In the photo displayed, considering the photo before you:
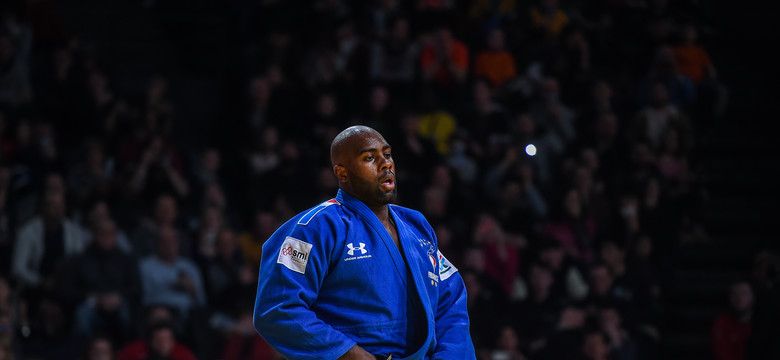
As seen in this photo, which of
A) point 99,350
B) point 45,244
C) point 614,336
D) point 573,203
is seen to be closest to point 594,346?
point 614,336

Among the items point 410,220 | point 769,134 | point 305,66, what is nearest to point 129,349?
point 305,66

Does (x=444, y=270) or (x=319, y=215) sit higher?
(x=319, y=215)

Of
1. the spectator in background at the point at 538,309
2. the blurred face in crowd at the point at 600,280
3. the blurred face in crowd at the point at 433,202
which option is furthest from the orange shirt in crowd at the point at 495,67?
the blurred face in crowd at the point at 600,280

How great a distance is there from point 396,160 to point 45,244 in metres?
3.20

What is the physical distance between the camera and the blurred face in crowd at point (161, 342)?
741 centimetres

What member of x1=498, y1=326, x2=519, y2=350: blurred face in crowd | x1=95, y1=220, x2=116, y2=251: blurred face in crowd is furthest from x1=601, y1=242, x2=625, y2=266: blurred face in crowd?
x1=95, y1=220, x2=116, y2=251: blurred face in crowd

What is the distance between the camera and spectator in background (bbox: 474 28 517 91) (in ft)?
33.6

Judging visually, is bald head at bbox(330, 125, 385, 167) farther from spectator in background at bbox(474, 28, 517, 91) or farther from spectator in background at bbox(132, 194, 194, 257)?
spectator in background at bbox(474, 28, 517, 91)

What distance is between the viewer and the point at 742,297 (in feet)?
25.7

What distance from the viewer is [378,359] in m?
3.33

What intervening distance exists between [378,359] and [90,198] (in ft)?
20.0

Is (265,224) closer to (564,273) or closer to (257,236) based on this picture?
(257,236)

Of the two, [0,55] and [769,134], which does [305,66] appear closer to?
[0,55]

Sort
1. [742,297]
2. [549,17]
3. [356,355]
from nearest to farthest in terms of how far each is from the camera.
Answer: [356,355] → [742,297] → [549,17]
